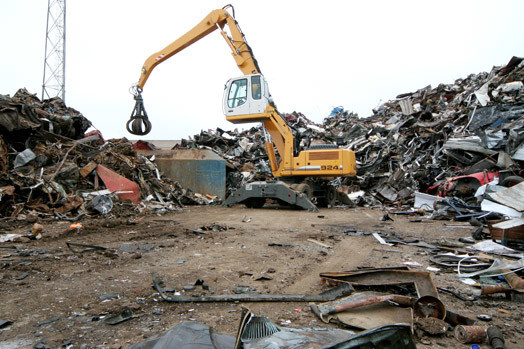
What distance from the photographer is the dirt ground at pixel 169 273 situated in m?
2.53

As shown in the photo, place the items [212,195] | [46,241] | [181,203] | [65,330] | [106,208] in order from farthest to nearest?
[212,195] → [181,203] → [106,208] → [46,241] → [65,330]

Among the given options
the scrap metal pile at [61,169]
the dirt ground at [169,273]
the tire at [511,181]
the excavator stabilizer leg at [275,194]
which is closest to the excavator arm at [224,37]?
the scrap metal pile at [61,169]

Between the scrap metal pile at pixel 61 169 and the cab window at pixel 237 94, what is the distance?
341 cm

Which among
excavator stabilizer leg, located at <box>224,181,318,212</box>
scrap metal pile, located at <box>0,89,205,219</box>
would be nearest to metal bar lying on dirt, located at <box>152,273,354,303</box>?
scrap metal pile, located at <box>0,89,205,219</box>

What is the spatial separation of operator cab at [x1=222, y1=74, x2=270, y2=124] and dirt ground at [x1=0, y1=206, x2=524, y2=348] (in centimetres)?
483

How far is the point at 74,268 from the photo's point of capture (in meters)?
3.97

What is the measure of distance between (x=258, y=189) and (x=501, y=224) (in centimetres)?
664

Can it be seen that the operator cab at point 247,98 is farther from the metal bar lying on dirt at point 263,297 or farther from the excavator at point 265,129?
the metal bar lying on dirt at point 263,297

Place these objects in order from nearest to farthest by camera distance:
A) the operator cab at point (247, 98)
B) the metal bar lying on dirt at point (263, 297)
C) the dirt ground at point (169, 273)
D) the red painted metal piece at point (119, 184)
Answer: the dirt ground at point (169, 273) < the metal bar lying on dirt at point (263, 297) < the red painted metal piece at point (119, 184) < the operator cab at point (247, 98)

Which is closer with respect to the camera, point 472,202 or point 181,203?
point 472,202

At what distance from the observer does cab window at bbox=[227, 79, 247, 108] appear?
439 inches

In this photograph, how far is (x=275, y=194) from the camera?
10.5 meters

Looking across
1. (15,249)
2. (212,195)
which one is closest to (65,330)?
(15,249)

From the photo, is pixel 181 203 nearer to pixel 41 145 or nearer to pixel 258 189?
pixel 258 189
